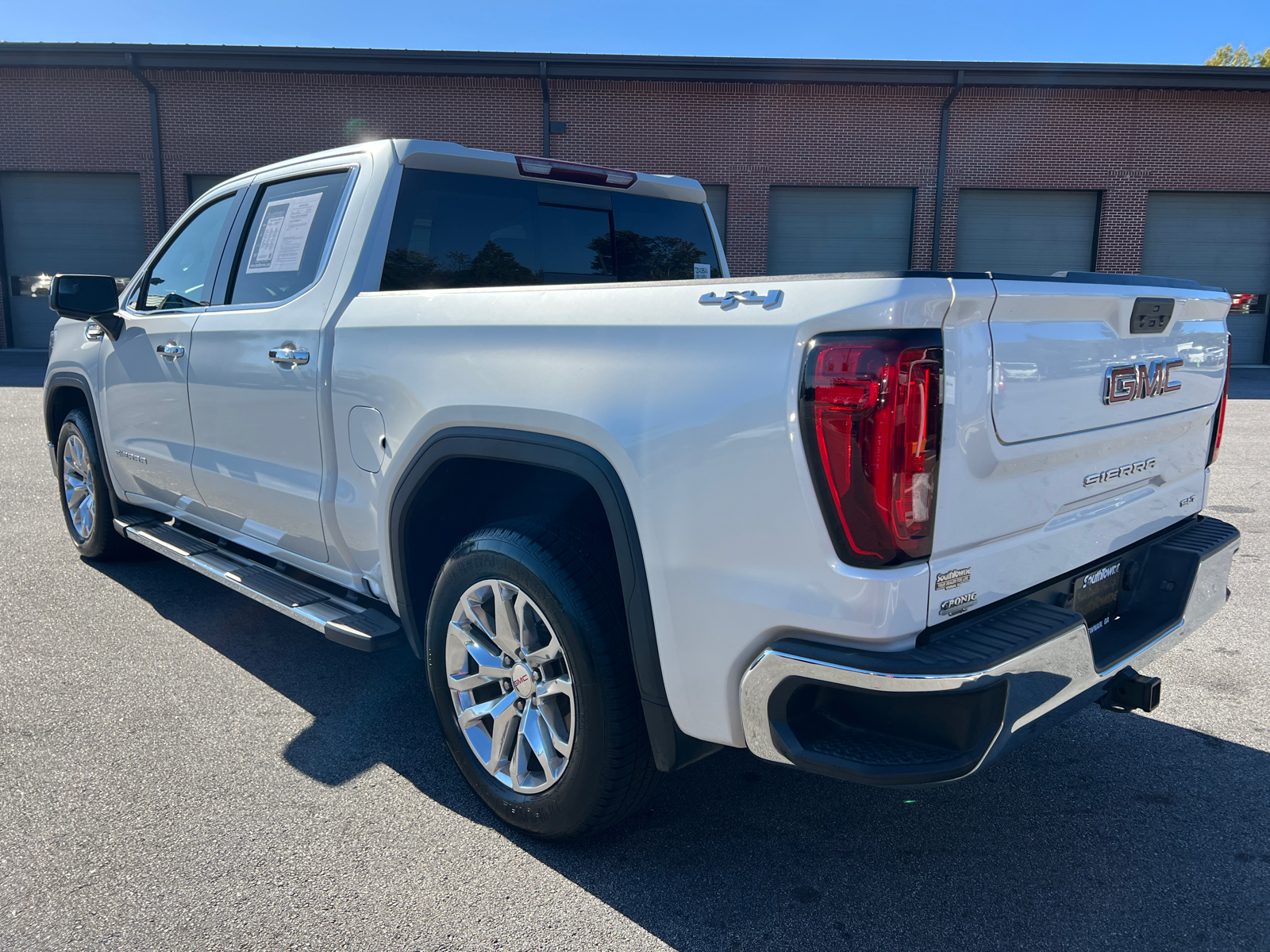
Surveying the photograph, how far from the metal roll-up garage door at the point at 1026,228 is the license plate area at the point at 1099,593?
66.7ft

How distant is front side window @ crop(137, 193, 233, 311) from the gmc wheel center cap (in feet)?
8.06

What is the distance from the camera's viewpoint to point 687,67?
20.7 meters

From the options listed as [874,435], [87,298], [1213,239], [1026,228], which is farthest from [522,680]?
[1213,239]

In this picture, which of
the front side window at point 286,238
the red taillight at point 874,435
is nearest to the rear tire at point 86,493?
the front side window at point 286,238

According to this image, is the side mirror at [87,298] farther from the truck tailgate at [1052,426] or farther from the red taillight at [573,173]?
the truck tailgate at [1052,426]

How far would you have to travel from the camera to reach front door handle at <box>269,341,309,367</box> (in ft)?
10.7

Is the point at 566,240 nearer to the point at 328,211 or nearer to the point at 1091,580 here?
the point at 328,211

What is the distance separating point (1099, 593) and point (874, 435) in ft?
3.84

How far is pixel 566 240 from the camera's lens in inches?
154

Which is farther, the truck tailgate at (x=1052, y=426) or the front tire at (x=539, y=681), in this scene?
the front tire at (x=539, y=681)

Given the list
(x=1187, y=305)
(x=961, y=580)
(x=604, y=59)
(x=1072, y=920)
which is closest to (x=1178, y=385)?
(x=1187, y=305)

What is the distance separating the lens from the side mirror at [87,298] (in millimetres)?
4371

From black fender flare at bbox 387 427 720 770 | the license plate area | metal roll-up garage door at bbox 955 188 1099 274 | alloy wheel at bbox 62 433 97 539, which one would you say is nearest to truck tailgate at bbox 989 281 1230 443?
the license plate area

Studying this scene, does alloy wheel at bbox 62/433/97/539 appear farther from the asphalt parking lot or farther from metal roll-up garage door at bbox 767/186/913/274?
metal roll-up garage door at bbox 767/186/913/274
